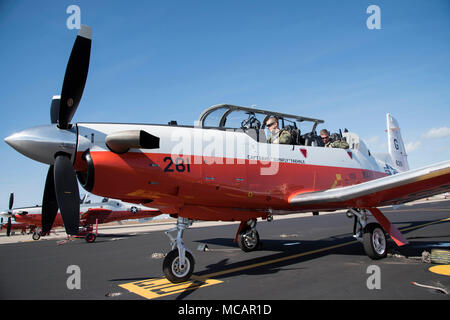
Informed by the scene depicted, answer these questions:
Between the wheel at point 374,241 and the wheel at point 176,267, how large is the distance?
4293 millimetres

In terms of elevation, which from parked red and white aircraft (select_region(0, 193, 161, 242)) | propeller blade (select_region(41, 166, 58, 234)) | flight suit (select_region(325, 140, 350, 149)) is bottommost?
parked red and white aircraft (select_region(0, 193, 161, 242))

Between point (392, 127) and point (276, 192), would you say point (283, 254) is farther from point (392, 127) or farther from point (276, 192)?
point (392, 127)

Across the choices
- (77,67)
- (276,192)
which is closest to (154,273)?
(276,192)

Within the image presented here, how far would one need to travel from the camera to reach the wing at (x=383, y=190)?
18.4 ft

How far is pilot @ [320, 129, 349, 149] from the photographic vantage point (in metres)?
8.20

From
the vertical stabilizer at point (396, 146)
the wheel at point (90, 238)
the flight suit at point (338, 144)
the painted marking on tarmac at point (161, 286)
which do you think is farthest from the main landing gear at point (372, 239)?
the wheel at point (90, 238)

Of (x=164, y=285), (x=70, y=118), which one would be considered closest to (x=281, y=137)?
(x=164, y=285)

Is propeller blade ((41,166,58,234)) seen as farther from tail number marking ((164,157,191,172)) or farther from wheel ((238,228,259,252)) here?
wheel ((238,228,259,252))

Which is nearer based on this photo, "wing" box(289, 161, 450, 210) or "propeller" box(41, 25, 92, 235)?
"propeller" box(41, 25, 92, 235)

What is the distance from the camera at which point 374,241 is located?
6.88 meters

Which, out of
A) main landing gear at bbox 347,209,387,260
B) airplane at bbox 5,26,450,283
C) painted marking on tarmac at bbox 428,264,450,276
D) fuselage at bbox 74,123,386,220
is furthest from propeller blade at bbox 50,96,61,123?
painted marking on tarmac at bbox 428,264,450,276

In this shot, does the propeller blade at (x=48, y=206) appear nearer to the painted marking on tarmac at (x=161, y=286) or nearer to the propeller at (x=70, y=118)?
the propeller at (x=70, y=118)

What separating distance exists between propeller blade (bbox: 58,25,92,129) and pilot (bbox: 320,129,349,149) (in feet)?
21.2
